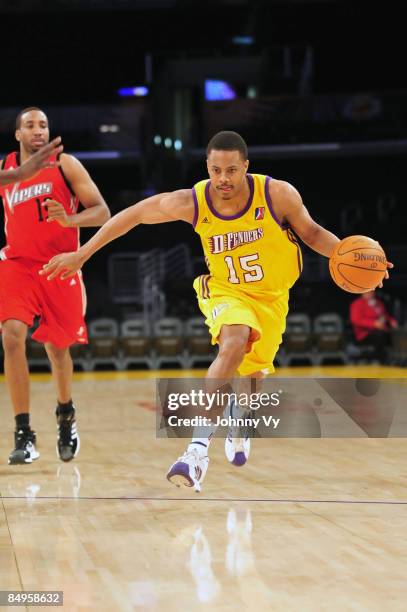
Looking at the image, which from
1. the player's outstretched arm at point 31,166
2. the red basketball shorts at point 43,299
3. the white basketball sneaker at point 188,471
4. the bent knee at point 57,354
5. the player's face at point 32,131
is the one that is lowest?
the white basketball sneaker at point 188,471

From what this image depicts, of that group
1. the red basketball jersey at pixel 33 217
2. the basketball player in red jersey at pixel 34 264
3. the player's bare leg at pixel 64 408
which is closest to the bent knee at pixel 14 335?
the basketball player in red jersey at pixel 34 264

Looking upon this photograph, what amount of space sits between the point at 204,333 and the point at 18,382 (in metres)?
11.1

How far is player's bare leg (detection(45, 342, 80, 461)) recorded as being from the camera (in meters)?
5.67

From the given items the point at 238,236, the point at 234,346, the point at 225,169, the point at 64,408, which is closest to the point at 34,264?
the point at 64,408

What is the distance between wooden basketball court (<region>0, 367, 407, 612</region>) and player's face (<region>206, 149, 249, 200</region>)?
1.50 meters

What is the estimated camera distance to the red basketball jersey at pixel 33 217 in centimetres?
552

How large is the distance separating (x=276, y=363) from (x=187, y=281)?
304 cm

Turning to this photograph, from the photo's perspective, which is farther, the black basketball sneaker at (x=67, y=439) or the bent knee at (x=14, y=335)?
the black basketball sneaker at (x=67, y=439)

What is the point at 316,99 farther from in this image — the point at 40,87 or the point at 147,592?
the point at 147,592

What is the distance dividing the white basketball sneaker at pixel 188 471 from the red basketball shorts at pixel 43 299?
171 centimetres

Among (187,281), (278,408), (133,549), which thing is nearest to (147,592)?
(133,549)

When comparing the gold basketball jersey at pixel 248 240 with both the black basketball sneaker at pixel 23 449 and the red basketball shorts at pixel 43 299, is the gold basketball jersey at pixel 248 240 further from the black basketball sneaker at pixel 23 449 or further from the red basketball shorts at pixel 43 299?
the black basketball sneaker at pixel 23 449

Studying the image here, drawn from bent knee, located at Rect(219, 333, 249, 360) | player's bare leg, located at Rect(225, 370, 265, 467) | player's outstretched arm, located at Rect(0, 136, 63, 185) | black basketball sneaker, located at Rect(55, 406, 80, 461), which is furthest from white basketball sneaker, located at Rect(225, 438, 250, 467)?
player's outstretched arm, located at Rect(0, 136, 63, 185)

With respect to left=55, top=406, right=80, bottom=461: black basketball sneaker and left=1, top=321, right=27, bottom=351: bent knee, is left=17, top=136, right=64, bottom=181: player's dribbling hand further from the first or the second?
left=55, top=406, right=80, bottom=461: black basketball sneaker
